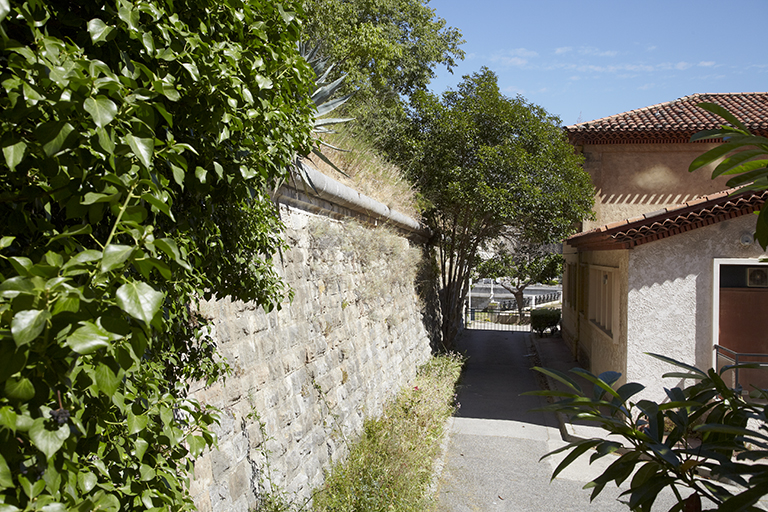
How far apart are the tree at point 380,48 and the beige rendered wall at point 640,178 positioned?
568 centimetres

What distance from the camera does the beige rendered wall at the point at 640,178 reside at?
14.0 m

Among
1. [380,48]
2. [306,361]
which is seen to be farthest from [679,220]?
[380,48]

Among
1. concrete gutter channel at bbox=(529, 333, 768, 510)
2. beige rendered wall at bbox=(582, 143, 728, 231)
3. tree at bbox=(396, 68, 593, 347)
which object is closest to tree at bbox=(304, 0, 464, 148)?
tree at bbox=(396, 68, 593, 347)

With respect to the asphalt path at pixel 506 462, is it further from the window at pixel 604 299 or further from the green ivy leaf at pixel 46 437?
the green ivy leaf at pixel 46 437

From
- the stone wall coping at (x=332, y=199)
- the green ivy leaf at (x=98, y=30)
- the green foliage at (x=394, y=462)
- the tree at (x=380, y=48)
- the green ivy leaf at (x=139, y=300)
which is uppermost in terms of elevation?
the tree at (x=380, y=48)

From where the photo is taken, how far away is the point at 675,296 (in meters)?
8.81

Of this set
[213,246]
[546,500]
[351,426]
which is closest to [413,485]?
[351,426]

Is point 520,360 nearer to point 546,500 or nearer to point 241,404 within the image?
point 546,500

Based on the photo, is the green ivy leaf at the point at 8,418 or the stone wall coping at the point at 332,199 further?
the stone wall coping at the point at 332,199

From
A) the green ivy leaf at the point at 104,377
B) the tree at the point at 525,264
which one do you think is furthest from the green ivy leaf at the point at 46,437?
the tree at the point at 525,264

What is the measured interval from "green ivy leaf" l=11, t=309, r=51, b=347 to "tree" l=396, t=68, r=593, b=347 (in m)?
10.5

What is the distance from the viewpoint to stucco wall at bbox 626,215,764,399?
865 centimetres

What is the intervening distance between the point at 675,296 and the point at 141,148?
9.34 meters

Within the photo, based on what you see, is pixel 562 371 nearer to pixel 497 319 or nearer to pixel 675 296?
pixel 675 296
